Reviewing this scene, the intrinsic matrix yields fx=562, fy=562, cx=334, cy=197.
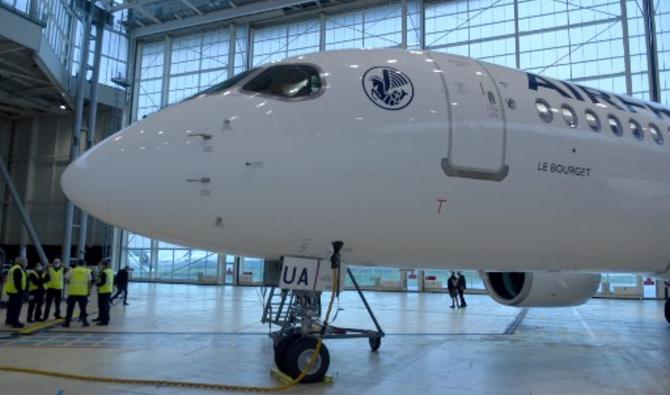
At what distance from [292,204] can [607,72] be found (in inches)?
939

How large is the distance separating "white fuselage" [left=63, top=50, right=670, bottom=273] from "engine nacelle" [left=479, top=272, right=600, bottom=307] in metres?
1.93

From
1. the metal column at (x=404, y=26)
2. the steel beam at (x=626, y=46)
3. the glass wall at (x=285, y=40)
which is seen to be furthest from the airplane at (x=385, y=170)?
the glass wall at (x=285, y=40)

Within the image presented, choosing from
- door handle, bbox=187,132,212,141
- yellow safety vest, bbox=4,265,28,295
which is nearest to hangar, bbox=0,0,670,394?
door handle, bbox=187,132,212,141

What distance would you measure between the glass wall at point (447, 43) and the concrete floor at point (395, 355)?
12344mm

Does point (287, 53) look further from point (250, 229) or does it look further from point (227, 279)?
point (250, 229)

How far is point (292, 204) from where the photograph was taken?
17.4 ft

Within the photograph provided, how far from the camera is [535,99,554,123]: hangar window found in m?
6.32

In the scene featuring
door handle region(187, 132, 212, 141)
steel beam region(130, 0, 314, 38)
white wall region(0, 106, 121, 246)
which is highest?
→ steel beam region(130, 0, 314, 38)

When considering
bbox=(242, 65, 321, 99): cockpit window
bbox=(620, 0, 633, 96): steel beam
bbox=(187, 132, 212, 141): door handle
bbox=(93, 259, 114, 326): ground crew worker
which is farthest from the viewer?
bbox=(620, 0, 633, 96): steel beam

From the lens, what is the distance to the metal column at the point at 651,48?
2264cm

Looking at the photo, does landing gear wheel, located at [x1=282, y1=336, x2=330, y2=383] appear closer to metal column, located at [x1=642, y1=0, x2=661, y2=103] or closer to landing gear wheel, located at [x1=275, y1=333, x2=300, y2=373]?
landing gear wheel, located at [x1=275, y1=333, x2=300, y2=373]

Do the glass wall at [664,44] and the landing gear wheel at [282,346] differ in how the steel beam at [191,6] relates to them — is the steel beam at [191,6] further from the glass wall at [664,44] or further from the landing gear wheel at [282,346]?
the landing gear wheel at [282,346]

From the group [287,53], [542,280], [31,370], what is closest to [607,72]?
[287,53]

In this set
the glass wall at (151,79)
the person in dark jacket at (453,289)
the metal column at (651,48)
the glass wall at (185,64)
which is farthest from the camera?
the glass wall at (151,79)
